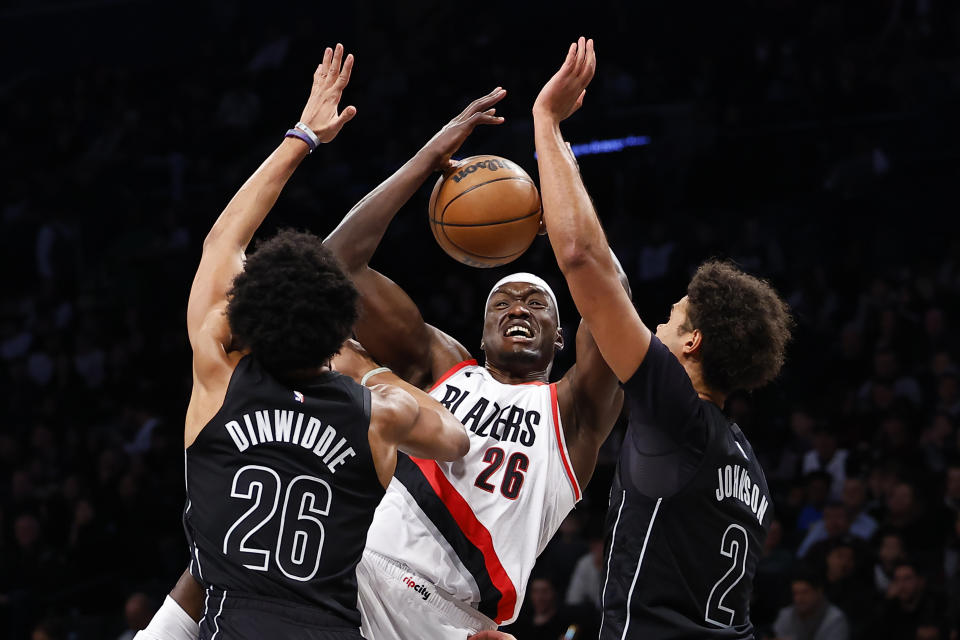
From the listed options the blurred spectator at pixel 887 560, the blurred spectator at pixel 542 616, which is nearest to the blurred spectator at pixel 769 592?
the blurred spectator at pixel 887 560

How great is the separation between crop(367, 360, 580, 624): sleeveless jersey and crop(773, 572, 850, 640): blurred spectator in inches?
134

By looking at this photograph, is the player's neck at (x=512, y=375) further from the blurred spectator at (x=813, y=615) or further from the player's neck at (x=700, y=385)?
the blurred spectator at (x=813, y=615)

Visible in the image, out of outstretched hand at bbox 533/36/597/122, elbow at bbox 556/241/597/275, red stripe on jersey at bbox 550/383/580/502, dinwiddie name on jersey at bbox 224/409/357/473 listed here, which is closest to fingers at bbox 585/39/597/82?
outstretched hand at bbox 533/36/597/122

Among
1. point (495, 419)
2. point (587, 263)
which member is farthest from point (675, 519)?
point (495, 419)

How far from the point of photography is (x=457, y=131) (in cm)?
454

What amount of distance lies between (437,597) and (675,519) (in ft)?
4.45

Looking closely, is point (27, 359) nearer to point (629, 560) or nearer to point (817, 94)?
point (817, 94)

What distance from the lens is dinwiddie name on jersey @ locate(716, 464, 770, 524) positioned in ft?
9.98

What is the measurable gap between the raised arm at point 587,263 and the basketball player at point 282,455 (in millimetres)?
626

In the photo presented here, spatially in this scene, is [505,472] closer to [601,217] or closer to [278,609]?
[278,609]

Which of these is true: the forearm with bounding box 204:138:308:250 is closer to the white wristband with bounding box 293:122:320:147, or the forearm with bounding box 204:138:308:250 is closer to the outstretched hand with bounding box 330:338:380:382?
the white wristband with bounding box 293:122:320:147

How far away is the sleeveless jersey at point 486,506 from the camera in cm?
417

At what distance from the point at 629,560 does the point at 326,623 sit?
0.82 meters

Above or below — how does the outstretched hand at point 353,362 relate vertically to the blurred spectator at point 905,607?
above
